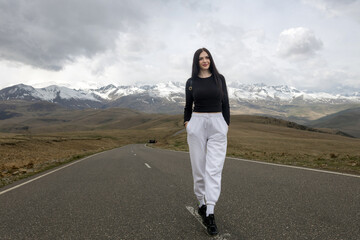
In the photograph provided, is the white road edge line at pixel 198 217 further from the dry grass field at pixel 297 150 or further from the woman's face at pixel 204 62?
the dry grass field at pixel 297 150

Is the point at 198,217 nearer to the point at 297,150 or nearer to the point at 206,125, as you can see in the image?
the point at 206,125

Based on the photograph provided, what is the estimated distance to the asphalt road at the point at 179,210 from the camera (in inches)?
155

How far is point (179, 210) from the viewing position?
5.01 m

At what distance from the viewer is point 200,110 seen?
4449mm

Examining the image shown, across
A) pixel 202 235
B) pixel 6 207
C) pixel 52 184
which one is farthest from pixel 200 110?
pixel 52 184

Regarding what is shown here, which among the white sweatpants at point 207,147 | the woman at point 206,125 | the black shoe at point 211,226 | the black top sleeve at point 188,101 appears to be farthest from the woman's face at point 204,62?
the black shoe at point 211,226

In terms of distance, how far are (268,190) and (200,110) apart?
10.8 ft

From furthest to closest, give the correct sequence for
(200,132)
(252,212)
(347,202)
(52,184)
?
(52,184)
(347,202)
(252,212)
(200,132)

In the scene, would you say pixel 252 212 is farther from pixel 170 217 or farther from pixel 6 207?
pixel 6 207

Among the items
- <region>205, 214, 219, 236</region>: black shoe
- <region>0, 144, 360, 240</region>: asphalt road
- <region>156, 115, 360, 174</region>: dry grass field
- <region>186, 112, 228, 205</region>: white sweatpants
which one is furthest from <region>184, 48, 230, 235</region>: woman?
<region>156, 115, 360, 174</region>: dry grass field

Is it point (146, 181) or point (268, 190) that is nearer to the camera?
point (268, 190)

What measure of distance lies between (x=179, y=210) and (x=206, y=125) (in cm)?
189

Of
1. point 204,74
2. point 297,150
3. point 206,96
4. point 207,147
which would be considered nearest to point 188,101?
point 206,96

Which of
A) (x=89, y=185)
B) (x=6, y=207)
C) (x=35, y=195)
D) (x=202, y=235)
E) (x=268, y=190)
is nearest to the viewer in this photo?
(x=202, y=235)
